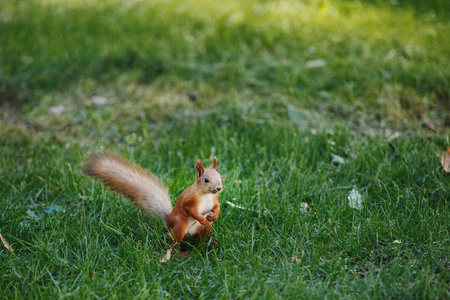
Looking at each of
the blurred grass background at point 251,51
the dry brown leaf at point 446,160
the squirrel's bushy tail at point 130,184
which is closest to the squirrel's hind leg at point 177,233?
the squirrel's bushy tail at point 130,184

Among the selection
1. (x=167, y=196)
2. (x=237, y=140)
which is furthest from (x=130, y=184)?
(x=237, y=140)

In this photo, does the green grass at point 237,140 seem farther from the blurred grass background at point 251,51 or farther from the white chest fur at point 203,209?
the white chest fur at point 203,209

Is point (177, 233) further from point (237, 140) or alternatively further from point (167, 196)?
point (237, 140)

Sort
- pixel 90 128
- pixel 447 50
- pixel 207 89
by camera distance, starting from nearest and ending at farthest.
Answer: pixel 90 128 → pixel 207 89 → pixel 447 50

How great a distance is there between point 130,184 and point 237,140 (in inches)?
48.0

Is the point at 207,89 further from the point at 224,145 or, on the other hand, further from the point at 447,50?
the point at 447,50

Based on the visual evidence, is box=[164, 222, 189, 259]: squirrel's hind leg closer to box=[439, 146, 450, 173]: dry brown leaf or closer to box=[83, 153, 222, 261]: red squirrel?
box=[83, 153, 222, 261]: red squirrel

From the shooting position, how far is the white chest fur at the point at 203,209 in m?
1.86

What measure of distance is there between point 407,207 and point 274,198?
0.74 m

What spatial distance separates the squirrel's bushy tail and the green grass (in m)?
0.14

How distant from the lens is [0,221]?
2.28 metres

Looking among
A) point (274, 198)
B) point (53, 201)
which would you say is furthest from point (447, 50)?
point (53, 201)

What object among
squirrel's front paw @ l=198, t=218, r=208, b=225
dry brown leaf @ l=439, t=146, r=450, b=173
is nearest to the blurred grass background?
dry brown leaf @ l=439, t=146, r=450, b=173

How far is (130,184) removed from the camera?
6.86 feet
